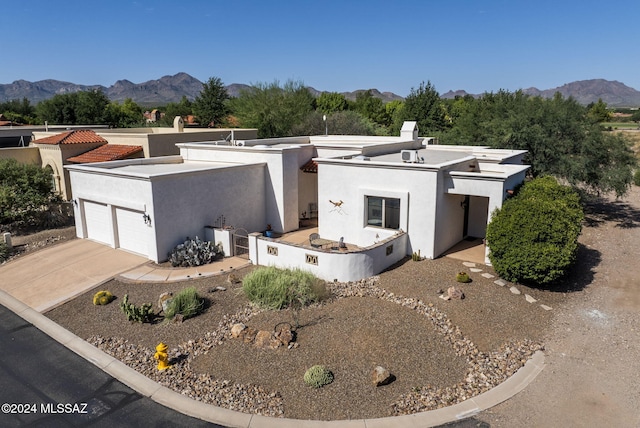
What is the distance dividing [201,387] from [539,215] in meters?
12.6

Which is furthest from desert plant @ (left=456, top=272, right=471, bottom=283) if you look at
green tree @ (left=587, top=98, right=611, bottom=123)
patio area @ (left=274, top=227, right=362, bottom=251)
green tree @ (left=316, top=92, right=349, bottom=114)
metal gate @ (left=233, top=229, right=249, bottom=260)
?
green tree @ (left=316, top=92, right=349, bottom=114)

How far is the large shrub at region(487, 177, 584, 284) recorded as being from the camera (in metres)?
15.4

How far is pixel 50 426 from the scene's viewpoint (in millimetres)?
10070

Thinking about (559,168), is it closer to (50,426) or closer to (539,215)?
(539,215)

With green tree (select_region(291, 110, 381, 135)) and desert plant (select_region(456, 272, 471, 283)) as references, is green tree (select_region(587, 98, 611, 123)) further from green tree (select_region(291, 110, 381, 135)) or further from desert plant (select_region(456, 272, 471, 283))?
green tree (select_region(291, 110, 381, 135))

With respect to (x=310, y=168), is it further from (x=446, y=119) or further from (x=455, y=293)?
(x=446, y=119)

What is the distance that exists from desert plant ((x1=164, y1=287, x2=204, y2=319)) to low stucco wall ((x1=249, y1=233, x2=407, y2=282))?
420 cm

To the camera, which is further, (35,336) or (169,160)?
(169,160)

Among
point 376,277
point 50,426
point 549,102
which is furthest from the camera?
point 549,102

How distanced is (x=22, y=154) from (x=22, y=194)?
307 inches

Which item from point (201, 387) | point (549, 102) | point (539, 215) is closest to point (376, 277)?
point (539, 215)

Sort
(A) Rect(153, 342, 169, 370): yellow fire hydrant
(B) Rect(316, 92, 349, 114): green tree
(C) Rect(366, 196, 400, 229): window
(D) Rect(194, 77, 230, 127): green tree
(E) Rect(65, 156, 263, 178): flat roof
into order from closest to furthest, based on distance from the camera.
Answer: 1. (A) Rect(153, 342, 169, 370): yellow fire hydrant
2. (C) Rect(366, 196, 400, 229): window
3. (E) Rect(65, 156, 263, 178): flat roof
4. (D) Rect(194, 77, 230, 127): green tree
5. (B) Rect(316, 92, 349, 114): green tree

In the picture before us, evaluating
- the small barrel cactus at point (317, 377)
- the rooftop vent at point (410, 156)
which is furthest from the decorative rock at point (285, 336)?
the rooftop vent at point (410, 156)

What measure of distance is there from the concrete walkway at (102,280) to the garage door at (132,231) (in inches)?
17.5
